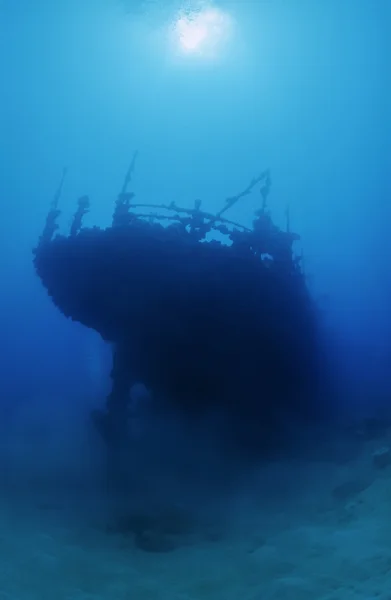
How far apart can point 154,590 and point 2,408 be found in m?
25.8

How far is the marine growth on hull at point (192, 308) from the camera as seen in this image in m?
12.7

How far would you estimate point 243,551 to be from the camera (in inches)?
311

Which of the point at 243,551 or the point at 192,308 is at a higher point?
the point at 192,308

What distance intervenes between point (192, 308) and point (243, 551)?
6.91 meters

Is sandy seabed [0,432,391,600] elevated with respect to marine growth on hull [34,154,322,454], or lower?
lower

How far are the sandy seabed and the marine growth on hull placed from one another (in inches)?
168

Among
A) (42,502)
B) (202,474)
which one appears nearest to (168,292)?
(202,474)

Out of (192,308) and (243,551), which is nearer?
(243,551)

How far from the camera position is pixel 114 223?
12.9 m

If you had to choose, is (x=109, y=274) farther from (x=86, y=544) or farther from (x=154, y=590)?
(x=154, y=590)

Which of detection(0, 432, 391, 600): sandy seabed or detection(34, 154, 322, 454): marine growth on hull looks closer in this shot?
detection(0, 432, 391, 600): sandy seabed

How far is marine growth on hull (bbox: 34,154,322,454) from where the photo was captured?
41.6ft

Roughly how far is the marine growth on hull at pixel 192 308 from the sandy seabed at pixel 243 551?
4.28m

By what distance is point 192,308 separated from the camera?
13367 millimetres
